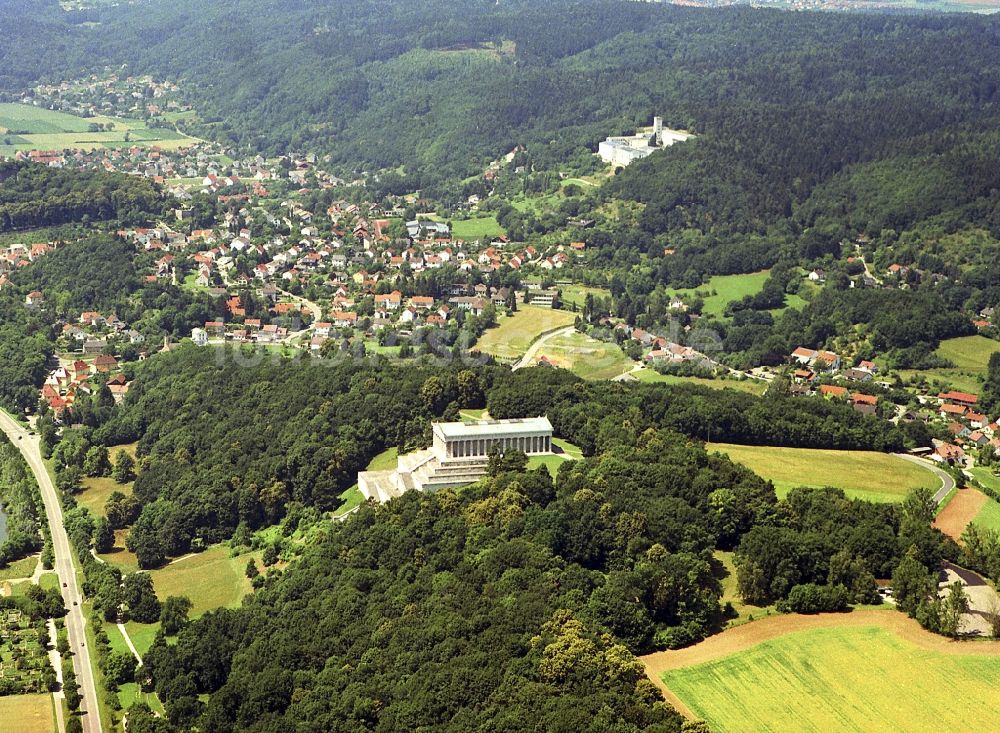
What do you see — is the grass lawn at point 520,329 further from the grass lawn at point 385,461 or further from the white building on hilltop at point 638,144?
the white building on hilltop at point 638,144

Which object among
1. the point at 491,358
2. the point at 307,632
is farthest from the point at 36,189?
the point at 307,632

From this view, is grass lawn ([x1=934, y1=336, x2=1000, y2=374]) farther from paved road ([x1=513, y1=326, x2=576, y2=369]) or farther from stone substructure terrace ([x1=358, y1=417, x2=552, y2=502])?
stone substructure terrace ([x1=358, y1=417, x2=552, y2=502])

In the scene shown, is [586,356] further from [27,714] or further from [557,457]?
[27,714]

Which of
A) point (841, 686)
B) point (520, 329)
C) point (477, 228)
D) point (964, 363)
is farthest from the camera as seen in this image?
point (477, 228)

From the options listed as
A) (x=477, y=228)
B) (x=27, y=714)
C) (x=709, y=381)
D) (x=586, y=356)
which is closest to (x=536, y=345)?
(x=586, y=356)

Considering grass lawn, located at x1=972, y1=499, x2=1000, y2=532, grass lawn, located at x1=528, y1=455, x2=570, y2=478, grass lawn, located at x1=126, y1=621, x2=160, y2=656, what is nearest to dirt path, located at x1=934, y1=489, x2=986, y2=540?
grass lawn, located at x1=972, y1=499, x2=1000, y2=532
